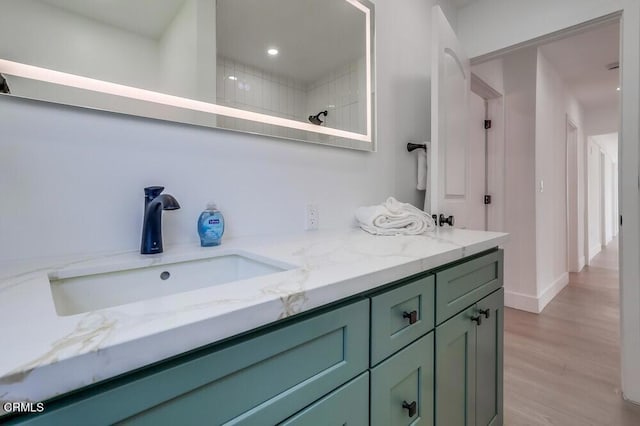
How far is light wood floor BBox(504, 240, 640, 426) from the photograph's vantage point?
Answer: 4.76 feet

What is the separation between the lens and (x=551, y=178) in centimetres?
325

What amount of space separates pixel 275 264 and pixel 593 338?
8.76 feet

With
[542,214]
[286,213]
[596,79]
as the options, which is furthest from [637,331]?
[596,79]

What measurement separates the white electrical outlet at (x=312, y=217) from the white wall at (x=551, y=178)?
8.18ft

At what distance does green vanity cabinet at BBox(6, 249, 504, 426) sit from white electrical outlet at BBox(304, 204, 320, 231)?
0.59 m

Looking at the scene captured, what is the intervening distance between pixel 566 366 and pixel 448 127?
5.34 feet

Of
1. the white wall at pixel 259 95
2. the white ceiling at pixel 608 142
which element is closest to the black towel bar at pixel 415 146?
the white wall at pixel 259 95

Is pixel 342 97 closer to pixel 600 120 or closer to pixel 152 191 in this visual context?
pixel 152 191

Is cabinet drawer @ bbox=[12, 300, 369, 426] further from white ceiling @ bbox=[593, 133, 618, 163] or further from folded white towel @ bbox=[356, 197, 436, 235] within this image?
white ceiling @ bbox=[593, 133, 618, 163]

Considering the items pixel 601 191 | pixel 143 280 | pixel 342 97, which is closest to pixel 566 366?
pixel 342 97

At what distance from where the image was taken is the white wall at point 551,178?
284cm

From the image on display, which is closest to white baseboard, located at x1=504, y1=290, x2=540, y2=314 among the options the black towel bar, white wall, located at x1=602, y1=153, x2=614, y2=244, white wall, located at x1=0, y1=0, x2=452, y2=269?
the black towel bar

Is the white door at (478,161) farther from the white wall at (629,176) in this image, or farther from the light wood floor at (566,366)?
the white wall at (629,176)

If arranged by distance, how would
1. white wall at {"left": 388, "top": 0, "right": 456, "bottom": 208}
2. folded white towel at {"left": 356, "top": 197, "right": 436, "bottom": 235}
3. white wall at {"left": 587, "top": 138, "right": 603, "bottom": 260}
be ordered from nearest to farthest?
folded white towel at {"left": 356, "top": 197, "right": 436, "bottom": 235}
white wall at {"left": 388, "top": 0, "right": 456, "bottom": 208}
white wall at {"left": 587, "top": 138, "right": 603, "bottom": 260}
